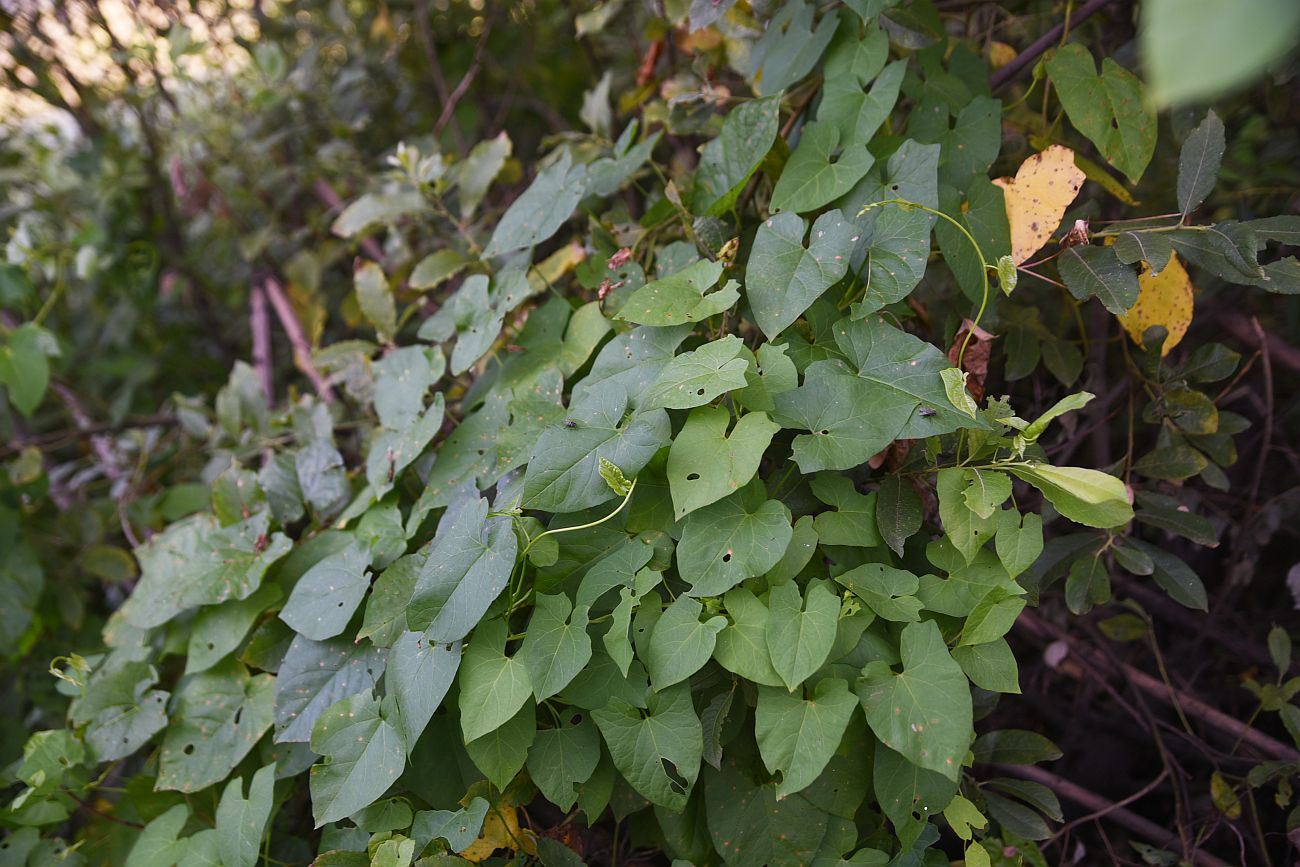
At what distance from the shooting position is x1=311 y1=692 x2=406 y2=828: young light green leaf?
0.87 meters

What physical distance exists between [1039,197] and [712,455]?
1.72 feet

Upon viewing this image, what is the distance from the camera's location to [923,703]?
0.75 m

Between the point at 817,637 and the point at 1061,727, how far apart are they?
1003mm

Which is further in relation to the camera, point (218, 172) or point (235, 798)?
point (218, 172)

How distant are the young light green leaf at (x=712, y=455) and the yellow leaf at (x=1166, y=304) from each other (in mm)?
565

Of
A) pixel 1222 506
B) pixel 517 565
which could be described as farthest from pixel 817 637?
pixel 1222 506

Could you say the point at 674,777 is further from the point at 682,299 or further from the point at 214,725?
the point at 214,725

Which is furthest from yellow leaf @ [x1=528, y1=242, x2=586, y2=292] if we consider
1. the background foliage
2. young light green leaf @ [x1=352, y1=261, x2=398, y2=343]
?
young light green leaf @ [x1=352, y1=261, x2=398, y2=343]

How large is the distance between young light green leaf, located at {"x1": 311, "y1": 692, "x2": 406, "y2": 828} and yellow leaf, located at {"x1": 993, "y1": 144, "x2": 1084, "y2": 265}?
91 cm

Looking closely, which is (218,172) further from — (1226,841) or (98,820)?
(1226,841)

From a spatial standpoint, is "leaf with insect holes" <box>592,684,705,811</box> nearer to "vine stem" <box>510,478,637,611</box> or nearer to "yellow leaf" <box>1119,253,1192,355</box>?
"vine stem" <box>510,478,637,611</box>

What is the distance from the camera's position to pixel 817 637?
0.76 metres

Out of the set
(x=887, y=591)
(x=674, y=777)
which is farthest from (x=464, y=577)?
(x=887, y=591)

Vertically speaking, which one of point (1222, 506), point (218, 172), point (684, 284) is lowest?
point (1222, 506)
